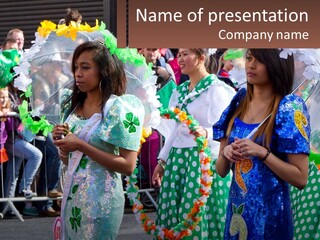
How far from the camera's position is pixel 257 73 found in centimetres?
454

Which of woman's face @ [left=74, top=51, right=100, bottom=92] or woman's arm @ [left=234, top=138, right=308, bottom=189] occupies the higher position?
woman's face @ [left=74, top=51, right=100, bottom=92]

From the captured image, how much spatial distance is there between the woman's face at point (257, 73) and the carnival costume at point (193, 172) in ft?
6.32

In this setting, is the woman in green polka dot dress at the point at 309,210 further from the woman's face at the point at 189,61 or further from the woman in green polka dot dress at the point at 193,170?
the woman's face at the point at 189,61

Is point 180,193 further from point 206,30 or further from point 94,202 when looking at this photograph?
point 206,30

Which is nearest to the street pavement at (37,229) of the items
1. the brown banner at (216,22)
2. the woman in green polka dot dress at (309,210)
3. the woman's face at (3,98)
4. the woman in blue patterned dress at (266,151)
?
the woman's face at (3,98)

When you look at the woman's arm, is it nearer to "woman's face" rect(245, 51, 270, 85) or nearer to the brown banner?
"woman's face" rect(245, 51, 270, 85)

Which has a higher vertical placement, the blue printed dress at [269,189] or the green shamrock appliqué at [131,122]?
the green shamrock appliqué at [131,122]

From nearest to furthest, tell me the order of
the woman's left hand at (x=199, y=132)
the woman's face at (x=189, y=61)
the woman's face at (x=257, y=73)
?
the woman's face at (x=257, y=73), the woman's left hand at (x=199, y=132), the woman's face at (x=189, y=61)

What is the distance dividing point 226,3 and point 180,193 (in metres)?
2.78

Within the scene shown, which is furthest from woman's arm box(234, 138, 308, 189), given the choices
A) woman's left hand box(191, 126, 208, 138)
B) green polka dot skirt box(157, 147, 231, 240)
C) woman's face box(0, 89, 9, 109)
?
woman's face box(0, 89, 9, 109)

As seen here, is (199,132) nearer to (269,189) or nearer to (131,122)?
(131,122)

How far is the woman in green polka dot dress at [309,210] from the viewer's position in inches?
234

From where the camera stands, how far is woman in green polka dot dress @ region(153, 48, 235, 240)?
6.50m

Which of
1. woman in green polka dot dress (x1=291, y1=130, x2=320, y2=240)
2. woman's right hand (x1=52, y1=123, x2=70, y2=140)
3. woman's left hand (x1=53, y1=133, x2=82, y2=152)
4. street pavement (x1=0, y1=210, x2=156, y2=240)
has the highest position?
woman's right hand (x1=52, y1=123, x2=70, y2=140)
